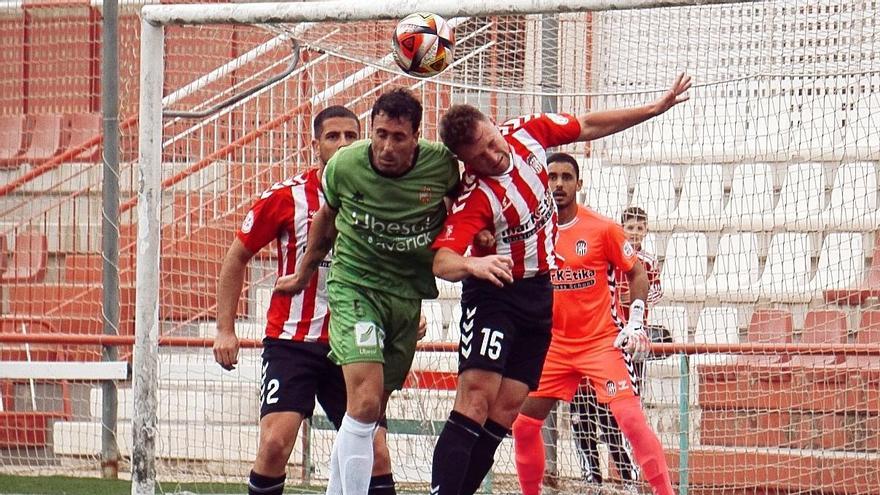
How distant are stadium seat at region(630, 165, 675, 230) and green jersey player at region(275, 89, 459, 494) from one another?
4839 millimetres

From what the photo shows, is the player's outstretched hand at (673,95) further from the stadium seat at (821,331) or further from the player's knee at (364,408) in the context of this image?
the stadium seat at (821,331)

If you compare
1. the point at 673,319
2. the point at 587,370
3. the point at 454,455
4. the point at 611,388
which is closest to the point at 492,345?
the point at 454,455

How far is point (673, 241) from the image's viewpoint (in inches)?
418

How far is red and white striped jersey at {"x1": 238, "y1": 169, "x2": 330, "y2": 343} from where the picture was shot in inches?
249

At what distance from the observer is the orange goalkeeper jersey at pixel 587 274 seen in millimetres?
8195

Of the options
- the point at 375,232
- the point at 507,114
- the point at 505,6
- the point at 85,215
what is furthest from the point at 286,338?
the point at 85,215

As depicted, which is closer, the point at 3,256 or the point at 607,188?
the point at 607,188

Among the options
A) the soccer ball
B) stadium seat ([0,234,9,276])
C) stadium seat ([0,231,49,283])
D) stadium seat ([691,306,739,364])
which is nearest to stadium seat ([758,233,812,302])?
stadium seat ([691,306,739,364])

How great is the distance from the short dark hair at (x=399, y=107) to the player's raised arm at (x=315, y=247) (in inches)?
20.8

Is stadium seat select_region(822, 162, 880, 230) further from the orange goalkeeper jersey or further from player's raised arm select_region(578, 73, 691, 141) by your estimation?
player's raised arm select_region(578, 73, 691, 141)

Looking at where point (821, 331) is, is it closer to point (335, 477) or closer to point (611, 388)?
point (611, 388)

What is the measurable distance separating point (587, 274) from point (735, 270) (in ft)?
8.93

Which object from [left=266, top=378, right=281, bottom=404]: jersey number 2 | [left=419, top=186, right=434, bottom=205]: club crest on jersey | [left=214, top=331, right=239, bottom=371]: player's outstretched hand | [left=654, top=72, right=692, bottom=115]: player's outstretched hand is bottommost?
[left=266, top=378, right=281, bottom=404]: jersey number 2

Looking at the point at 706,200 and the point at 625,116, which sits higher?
the point at 625,116
